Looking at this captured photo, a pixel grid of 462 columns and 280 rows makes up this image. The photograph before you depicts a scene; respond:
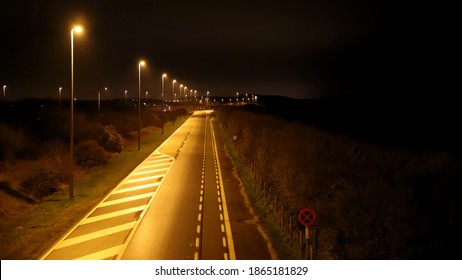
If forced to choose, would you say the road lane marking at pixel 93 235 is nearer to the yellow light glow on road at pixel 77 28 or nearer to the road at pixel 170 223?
the road at pixel 170 223

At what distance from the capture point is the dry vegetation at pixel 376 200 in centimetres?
1029

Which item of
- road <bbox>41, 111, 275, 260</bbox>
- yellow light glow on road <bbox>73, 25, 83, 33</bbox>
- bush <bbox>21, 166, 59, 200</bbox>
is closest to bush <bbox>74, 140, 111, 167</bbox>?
road <bbox>41, 111, 275, 260</bbox>

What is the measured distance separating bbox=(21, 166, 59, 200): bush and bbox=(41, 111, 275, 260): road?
398 cm

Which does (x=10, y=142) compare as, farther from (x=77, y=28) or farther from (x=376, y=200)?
(x=376, y=200)

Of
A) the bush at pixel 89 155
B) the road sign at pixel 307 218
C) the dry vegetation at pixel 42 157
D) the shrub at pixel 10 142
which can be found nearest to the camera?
the road sign at pixel 307 218

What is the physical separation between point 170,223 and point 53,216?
5.50m

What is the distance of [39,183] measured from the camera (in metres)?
25.9

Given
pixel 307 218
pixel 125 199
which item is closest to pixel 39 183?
pixel 125 199

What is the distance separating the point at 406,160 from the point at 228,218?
816 centimetres

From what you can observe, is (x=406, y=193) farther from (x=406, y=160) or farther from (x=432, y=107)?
(x=432, y=107)

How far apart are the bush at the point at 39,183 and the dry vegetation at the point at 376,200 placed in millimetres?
14852

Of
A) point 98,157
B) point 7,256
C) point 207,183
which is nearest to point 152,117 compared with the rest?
point 98,157

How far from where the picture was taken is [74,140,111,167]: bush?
118 feet

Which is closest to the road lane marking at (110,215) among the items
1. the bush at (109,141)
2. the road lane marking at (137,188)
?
the road lane marking at (137,188)
